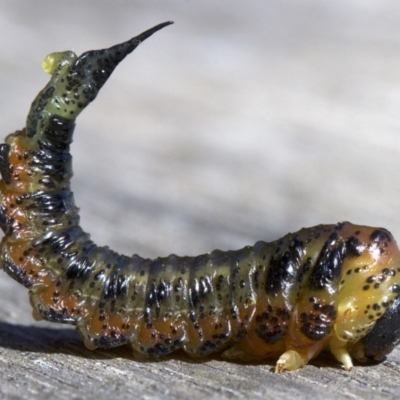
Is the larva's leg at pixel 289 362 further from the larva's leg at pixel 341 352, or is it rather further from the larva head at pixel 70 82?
the larva head at pixel 70 82

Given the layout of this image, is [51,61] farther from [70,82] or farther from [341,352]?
[341,352]

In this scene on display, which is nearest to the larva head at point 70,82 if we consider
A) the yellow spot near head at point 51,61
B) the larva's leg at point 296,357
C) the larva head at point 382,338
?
the yellow spot near head at point 51,61

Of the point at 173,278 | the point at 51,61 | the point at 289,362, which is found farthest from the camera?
the point at 51,61

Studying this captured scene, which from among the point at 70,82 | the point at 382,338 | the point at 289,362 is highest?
the point at 70,82

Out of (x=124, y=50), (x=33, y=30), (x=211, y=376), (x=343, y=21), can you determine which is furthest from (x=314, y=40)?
(x=211, y=376)

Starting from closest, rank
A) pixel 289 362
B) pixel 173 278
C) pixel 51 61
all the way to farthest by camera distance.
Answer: pixel 289 362
pixel 173 278
pixel 51 61

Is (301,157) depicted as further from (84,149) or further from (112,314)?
(112,314)

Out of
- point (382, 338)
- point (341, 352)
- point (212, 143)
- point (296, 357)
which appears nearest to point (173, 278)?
point (296, 357)

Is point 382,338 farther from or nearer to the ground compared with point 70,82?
nearer to the ground

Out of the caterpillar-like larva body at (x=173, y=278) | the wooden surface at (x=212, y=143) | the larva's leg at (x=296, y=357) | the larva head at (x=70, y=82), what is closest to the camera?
the wooden surface at (x=212, y=143)
